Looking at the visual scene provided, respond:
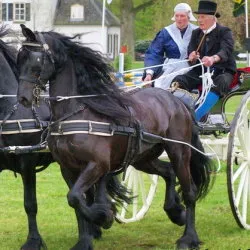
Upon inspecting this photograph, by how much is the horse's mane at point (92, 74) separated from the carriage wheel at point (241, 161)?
59.4 inches

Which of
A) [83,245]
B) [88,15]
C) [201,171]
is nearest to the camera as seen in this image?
[83,245]

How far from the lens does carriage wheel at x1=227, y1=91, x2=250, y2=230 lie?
24.8 feet

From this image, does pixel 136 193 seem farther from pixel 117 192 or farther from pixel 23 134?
pixel 23 134

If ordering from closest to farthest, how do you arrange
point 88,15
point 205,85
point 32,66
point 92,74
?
point 32,66 → point 92,74 → point 205,85 → point 88,15

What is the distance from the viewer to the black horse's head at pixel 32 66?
235 inches

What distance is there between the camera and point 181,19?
8.34 m

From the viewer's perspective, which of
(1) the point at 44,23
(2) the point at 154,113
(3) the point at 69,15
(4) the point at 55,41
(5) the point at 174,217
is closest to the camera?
(4) the point at 55,41

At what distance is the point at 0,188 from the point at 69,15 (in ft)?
146

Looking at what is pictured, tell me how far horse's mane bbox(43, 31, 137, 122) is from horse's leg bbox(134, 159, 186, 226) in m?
1.32

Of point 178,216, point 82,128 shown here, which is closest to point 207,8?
point 178,216

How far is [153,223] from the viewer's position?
8.54 m

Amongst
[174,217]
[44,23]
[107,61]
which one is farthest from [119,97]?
[44,23]

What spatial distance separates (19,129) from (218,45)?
2.43 meters

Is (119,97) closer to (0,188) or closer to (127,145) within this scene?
(127,145)
